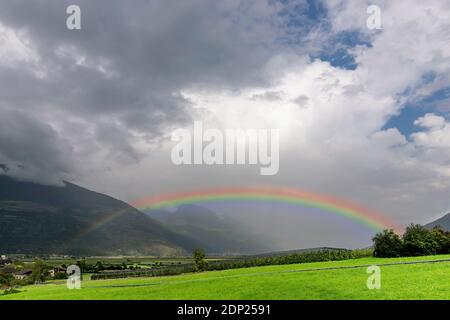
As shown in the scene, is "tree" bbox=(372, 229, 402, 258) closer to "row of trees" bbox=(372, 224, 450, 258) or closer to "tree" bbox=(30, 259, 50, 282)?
"row of trees" bbox=(372, 224, 450, 258)

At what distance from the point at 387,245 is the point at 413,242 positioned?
7104mm

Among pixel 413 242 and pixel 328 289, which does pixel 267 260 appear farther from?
pixel 328 289

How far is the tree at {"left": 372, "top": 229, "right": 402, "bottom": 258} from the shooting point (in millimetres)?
109875

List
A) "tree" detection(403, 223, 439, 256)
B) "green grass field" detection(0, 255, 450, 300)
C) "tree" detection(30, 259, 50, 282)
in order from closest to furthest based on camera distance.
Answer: "green grass field" detection(0, 255, 450, 300) → "tree" detection(403, 223, 439, 256) → "tree" detection(30, 259, 50, 282)

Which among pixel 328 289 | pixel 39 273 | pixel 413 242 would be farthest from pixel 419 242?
pixel 39 273

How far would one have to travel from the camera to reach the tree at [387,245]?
110 m

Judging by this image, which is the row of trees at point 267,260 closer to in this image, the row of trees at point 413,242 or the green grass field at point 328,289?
the row of trees at point 413,242

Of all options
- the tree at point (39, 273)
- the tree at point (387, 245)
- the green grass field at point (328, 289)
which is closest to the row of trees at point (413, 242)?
the tree at point (387, 245)

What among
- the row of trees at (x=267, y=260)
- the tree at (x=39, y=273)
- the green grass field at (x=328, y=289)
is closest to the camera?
the green grass field at (x=328, y=289)

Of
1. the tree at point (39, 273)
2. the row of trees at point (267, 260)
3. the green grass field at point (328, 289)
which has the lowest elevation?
the tree at point (39, 273)

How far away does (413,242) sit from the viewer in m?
107

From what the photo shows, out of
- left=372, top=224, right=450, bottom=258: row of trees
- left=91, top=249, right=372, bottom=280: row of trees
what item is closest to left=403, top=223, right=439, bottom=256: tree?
left=372, top=224, right=450, bottom=258: row of trees
